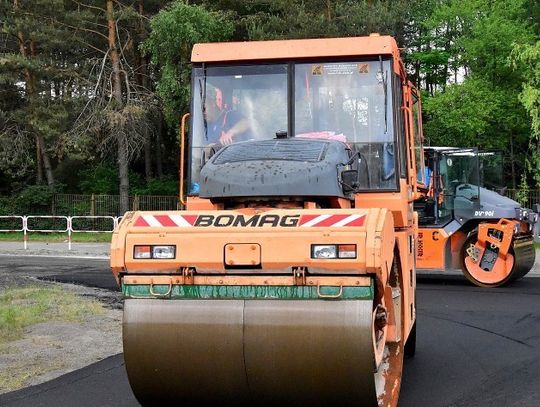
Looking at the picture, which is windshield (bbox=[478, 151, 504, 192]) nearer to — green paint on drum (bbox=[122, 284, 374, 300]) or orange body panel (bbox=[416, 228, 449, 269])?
orange body panel (bbox=[416, 228, 449, 269])

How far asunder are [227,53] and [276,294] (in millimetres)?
2813

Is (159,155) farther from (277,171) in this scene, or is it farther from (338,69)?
(277,171)

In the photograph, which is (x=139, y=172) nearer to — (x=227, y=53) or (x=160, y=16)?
(x=160, y=16)

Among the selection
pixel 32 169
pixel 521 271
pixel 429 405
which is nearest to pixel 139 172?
→ pixel 32 169

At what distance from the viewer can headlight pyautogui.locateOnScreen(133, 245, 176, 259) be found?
4844mm

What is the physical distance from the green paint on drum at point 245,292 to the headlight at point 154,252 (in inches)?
7.4

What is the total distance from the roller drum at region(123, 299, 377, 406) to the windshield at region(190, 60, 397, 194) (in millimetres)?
2010

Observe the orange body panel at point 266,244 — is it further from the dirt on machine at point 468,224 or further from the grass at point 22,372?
the dirt on machine at point 468,224

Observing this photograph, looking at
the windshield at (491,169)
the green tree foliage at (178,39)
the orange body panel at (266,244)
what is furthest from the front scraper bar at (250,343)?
the green tree foliage at (178,39)

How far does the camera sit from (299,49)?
6582 mm

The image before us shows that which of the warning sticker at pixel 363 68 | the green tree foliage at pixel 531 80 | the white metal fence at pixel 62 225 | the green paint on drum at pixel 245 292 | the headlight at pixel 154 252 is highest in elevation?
the green tree foliage at pixel 531 80

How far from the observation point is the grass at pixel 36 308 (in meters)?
9.70

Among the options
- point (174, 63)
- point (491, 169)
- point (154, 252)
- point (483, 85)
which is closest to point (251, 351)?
point (154, 252)

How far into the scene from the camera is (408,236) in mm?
6473
